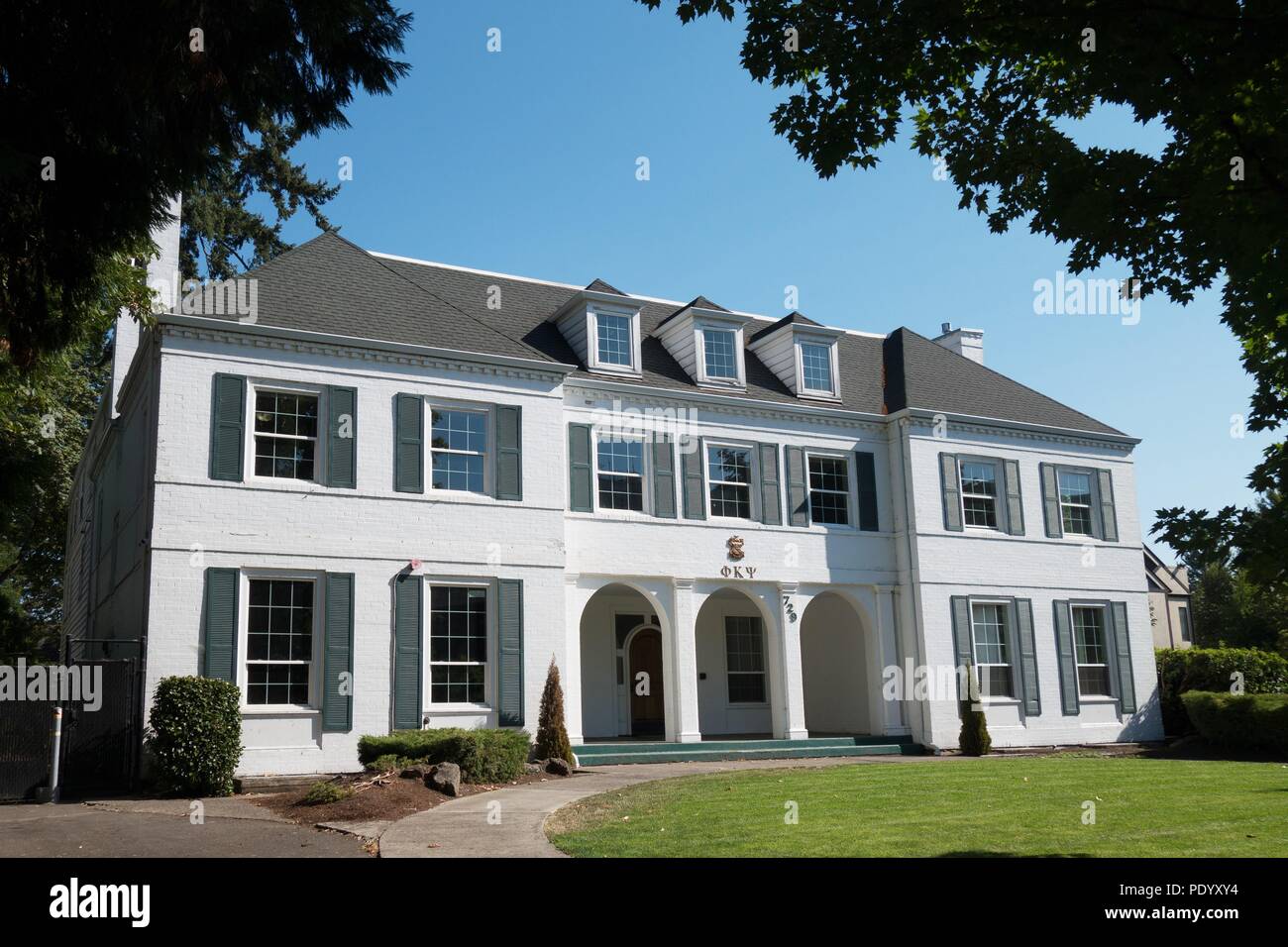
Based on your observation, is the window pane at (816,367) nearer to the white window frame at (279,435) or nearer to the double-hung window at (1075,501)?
the double-hung window at (1075,501)

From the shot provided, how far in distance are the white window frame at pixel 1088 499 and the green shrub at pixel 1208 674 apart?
3650 mm

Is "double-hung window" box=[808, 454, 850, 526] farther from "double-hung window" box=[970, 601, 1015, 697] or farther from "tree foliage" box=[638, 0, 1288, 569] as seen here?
"tree foliage" box=[638, 0, 1288, 569]

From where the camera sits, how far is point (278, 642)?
17047mm

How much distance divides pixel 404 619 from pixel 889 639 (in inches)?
423

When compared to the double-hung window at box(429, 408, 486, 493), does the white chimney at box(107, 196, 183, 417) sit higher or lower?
higher

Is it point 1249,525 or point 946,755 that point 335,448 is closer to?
point 946,755

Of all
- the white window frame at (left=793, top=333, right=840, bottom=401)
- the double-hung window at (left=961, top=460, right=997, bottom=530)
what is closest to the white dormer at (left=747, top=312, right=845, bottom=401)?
the white window frame at (left=793, top=333, right=840, bottom=401)

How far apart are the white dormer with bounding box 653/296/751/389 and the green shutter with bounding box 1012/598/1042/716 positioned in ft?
26.1

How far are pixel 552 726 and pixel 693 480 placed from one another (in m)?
5.97

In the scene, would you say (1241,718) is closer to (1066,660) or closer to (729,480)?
(1066,660)

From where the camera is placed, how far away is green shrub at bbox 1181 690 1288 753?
20.9m

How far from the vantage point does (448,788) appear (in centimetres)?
1409

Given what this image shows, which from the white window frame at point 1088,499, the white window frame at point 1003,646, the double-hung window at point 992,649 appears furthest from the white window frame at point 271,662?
the white window frame at point 1088,499

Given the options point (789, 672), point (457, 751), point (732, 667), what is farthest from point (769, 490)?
point (457, 751)
